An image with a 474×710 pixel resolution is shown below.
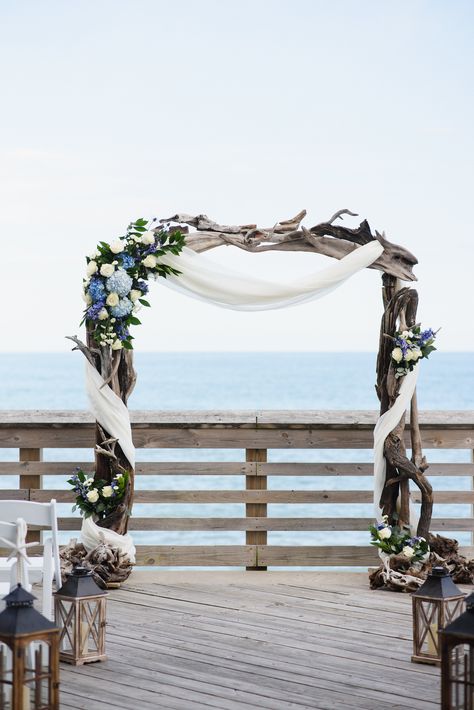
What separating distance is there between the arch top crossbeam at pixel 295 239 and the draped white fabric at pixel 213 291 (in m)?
0.09

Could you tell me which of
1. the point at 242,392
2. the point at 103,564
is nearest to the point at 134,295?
the point at 103,564

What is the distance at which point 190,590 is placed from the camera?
15.6 ft

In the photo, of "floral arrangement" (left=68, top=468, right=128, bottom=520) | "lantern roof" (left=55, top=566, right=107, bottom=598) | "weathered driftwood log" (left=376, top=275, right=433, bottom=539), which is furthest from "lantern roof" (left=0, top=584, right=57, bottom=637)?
"weathered driftwood log" (left=376, top=275, right=433, bottom=539)

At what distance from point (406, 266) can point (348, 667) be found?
7.66ft

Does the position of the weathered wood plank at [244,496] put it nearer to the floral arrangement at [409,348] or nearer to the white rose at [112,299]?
the floral arrangement at [409,348]

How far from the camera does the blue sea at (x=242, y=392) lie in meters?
21.9

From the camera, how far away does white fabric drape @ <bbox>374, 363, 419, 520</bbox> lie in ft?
16.1

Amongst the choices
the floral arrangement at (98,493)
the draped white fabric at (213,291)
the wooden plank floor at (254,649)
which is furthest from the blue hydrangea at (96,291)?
the wooden plank floor at (254,649)

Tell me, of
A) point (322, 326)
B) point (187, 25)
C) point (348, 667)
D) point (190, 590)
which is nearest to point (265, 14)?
point (187, 25)

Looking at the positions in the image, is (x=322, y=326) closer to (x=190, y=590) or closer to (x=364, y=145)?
(x=364, y=145)

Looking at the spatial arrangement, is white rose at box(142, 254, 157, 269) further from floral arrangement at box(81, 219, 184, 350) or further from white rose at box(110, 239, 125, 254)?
white rose at box(110, 239, 125, 254)

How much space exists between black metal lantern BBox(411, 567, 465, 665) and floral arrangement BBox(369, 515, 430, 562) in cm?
130

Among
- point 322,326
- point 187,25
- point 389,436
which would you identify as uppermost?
point 187,25

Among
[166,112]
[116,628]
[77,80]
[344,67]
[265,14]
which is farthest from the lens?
[166,112]
